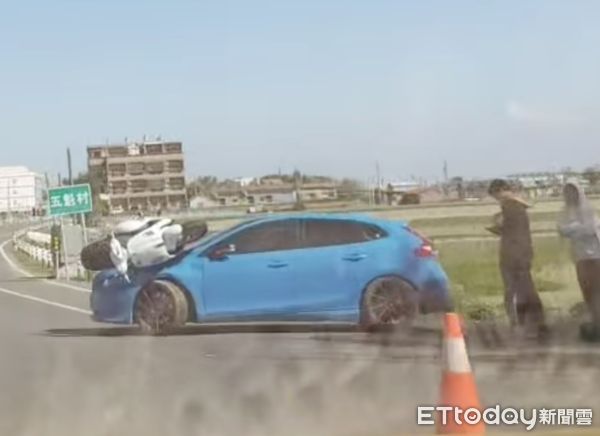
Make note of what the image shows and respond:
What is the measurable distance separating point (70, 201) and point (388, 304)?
592cm

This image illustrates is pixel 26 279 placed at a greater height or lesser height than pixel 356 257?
lesser

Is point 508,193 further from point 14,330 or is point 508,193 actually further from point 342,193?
point 14,330

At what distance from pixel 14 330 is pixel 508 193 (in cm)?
549

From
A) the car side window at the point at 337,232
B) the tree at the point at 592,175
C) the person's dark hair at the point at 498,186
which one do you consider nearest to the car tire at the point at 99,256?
the car side window at the point at 337,232

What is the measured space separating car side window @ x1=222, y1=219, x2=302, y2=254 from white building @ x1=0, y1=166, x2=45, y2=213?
634cm

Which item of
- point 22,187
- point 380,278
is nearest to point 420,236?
point 380,278

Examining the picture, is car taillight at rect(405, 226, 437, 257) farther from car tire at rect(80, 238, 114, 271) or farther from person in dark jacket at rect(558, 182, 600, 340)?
car tire at rect(80, 238, 114, 271)

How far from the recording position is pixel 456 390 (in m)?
6.58

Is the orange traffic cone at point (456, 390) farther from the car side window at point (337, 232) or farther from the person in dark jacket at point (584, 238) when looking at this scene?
the car side window at point (337, 232)

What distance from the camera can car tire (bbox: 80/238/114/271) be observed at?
11.9m

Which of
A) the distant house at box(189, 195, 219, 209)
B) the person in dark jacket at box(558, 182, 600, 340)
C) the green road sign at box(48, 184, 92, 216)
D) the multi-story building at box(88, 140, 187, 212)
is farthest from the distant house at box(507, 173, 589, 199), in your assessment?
the green road sign at box(48, 184, 92, 216)

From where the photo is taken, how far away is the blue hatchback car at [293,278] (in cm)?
1088

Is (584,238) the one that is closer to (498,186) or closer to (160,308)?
(498,186)
